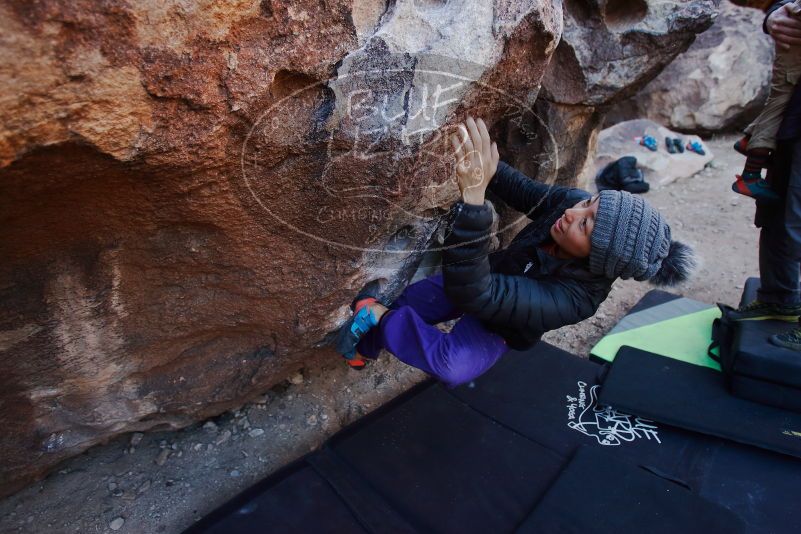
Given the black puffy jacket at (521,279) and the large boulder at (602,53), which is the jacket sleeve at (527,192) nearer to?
the black puffy jacket at (521,279)

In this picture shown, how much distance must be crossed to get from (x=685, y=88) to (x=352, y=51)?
→ 237 inches

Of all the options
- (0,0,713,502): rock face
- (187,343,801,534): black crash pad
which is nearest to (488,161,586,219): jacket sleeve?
(0,0,713,502): rock face

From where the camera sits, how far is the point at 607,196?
64.8 inches

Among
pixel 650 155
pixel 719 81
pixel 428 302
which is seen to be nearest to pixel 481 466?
pixel 428 302

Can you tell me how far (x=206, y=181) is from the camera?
1.40 meters

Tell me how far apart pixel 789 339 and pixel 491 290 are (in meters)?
1.79

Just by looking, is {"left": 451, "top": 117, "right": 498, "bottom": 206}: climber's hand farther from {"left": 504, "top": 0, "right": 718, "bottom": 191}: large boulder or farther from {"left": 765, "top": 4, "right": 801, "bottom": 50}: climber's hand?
{"left": 765, "top": 4, "right": 801, "bottom": 50}: climber's hand

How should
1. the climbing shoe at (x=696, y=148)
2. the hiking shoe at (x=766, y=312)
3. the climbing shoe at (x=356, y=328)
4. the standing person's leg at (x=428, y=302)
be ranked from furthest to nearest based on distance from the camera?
the climbing shoe at (x=696, y=148), the hiking shoe at (x=766, y=312), the standing person's leg at (x=428, y=302), the climbing shoe at (x=356, y=328)

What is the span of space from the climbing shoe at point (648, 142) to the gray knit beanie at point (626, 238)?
3880 millimetres

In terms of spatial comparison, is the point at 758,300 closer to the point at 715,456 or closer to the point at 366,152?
the point at 715,456

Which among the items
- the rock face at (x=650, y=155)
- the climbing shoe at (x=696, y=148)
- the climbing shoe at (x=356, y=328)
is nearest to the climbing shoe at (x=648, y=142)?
the rock face at (x=650, y=155)

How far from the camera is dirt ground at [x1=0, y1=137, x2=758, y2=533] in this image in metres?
1.86

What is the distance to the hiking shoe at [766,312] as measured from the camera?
2611 mm

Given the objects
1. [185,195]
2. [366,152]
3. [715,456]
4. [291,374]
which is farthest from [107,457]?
[715,456]
